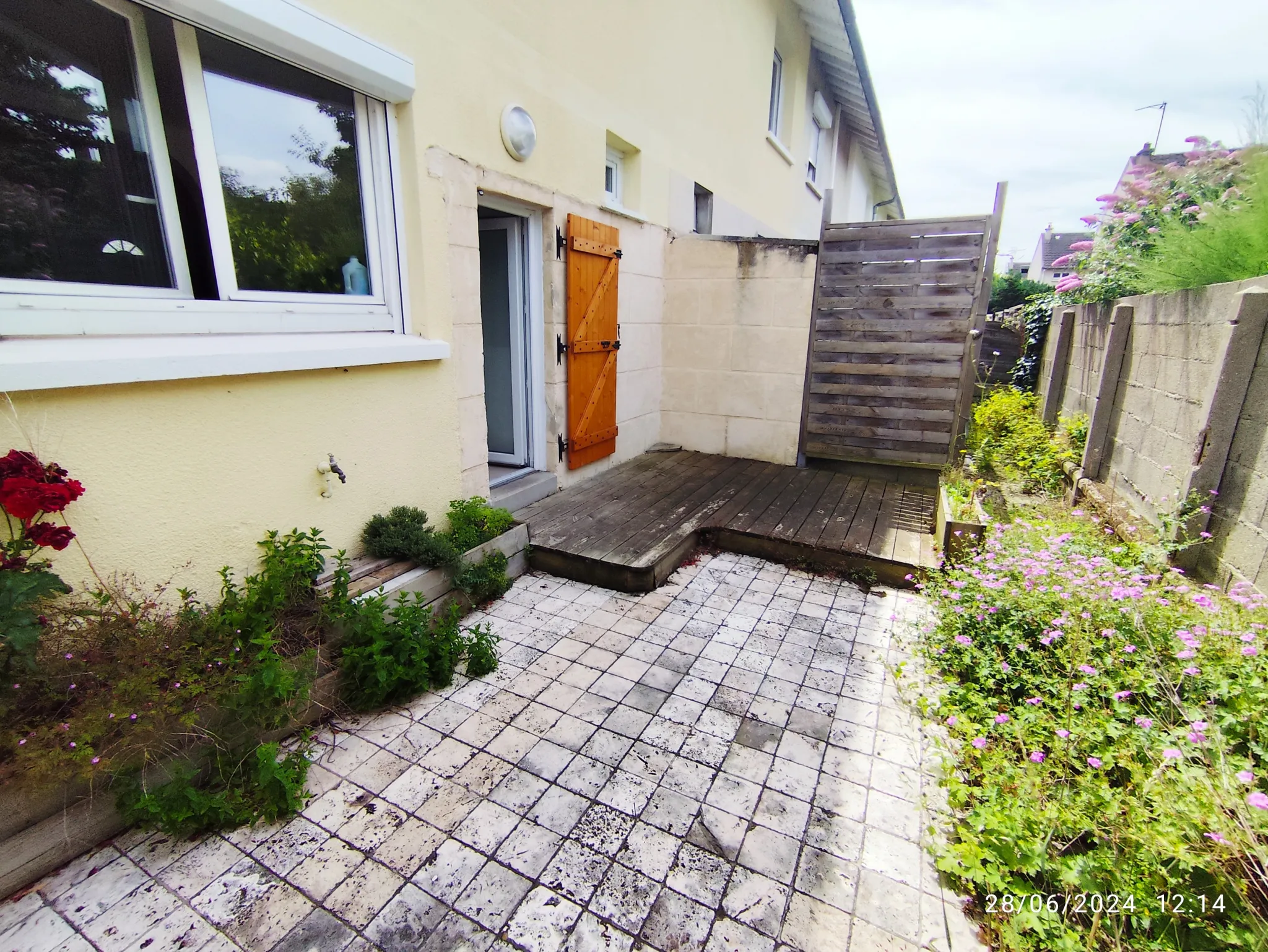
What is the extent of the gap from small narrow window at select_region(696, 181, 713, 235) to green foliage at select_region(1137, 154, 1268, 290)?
429 cm

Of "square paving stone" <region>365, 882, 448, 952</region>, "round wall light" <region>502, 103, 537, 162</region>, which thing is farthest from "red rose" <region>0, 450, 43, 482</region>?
"round wall light" <region>502, 103, 537, 162</region>

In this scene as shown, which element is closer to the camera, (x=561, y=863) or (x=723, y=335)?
(x=561, y=863)

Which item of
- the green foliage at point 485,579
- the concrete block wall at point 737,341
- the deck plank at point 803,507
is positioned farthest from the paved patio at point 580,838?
the concrete block wall at point 737,341

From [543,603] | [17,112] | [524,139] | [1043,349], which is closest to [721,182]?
[524,139]

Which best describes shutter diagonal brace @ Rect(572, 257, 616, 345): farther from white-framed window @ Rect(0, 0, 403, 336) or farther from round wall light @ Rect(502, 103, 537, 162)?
white-framed window @ Rect(0, 0, 403, 336)

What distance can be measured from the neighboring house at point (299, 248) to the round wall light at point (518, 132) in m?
0.01

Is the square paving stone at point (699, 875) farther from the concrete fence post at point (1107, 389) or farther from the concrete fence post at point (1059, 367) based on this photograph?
the concrete fence post at point (1059, 367)

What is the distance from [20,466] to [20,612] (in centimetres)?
47

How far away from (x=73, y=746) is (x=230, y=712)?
18.1 inches

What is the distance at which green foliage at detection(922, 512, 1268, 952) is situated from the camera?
56.1 inches

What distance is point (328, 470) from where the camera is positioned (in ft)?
9.30

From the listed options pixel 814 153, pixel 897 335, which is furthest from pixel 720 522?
pixel 814 153

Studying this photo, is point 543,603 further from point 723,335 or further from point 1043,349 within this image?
point 1043,349

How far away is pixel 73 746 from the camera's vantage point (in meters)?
1.66
